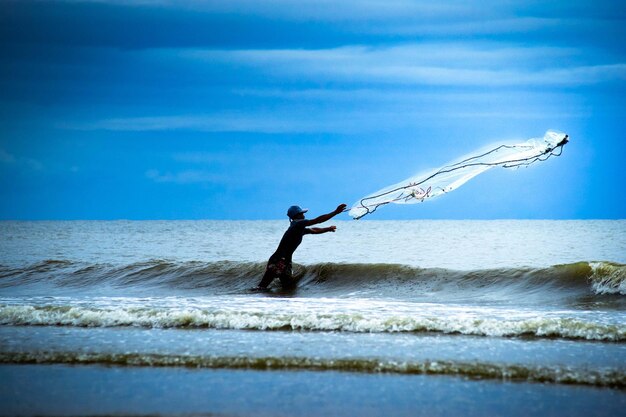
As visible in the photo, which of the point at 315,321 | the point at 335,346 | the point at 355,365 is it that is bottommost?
the point at 355,365

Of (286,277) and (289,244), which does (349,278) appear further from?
(289,244)

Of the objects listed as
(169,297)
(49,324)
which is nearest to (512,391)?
(49,324)

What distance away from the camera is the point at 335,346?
9414 mm

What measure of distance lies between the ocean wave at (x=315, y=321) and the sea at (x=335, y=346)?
26 millimetres

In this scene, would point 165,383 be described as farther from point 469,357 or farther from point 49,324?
point 49,324

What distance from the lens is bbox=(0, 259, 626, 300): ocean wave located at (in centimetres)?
1510

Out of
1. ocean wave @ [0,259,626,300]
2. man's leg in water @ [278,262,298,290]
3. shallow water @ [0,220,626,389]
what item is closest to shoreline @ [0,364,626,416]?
shallow water @ [0,220,626,389]

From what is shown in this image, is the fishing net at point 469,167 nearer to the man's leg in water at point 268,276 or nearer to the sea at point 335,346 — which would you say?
the sea at point 335,346

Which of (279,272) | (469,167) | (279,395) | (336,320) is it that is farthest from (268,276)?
(279,395)

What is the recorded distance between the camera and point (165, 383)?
7.79m

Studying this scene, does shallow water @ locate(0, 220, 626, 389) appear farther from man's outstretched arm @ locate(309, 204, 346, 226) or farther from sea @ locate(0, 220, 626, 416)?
man's outstretched arm @ locate(309, 204, 346, 226)

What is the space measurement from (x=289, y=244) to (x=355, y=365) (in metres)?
6.36

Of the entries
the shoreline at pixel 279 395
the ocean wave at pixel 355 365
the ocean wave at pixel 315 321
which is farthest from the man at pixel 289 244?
the shoreline at pixel 279 395

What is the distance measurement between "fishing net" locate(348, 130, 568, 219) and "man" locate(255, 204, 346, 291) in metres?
1.61
